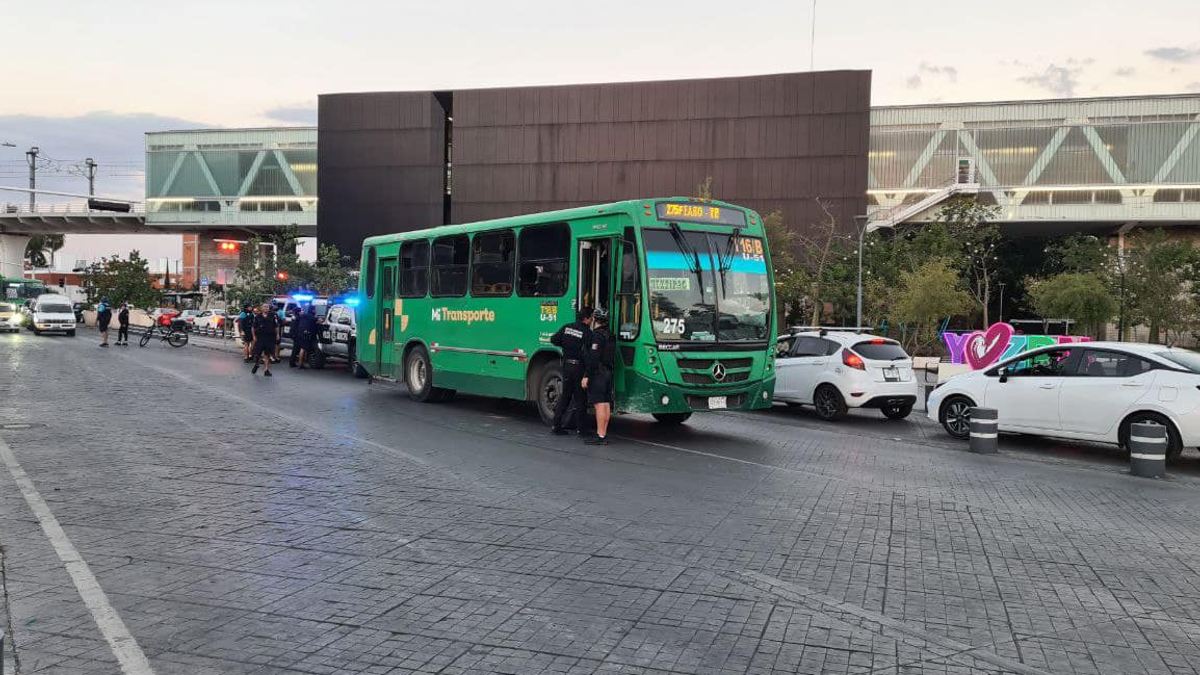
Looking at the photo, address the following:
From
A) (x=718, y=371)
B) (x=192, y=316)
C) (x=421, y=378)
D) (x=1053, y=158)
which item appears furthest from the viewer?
(x=192, y=316)

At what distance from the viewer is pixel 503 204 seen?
61281 mm

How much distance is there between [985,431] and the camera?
13.0 metres

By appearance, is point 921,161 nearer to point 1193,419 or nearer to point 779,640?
point 1193,419

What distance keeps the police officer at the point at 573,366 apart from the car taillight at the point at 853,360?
19.2 feet

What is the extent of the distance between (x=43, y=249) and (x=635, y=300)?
132874 mm

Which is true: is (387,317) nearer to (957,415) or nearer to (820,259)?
(957,415)

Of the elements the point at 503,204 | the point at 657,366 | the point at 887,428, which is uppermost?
the point at 503,204

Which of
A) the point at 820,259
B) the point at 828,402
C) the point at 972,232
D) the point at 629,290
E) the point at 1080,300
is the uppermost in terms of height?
the point at 972,232

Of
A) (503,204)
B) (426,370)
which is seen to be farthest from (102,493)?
(503,204)

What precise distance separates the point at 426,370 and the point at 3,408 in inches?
270

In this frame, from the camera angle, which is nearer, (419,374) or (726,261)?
(726,261)

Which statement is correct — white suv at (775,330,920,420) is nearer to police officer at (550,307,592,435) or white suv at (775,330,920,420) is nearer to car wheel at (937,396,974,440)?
car wheel at (937,396,974,440)

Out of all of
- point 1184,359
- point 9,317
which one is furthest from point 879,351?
point 9,317

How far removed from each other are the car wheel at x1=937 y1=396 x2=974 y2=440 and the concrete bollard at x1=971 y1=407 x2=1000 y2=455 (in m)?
1.26
